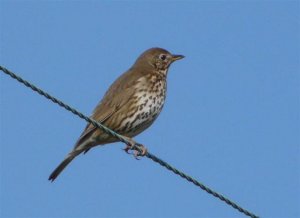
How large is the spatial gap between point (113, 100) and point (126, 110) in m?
0.34

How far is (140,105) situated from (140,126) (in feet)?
0.92

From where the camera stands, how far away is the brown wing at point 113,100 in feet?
31.4

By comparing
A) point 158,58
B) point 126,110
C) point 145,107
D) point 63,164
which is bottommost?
point 63,164

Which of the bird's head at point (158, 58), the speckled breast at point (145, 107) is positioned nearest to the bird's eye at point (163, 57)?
the bird's head at point (158, 58)

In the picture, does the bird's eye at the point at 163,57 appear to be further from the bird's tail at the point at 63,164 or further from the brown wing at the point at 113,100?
the bird's tail at the point at 63,164

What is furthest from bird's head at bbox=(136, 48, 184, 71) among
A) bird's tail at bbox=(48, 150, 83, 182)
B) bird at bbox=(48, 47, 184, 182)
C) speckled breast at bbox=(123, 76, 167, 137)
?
bird's tail at bbox=(48, 150, 83, 182)

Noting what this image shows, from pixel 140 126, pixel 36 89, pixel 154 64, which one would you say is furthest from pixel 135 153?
pixel 36 89

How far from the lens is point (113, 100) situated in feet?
32.3

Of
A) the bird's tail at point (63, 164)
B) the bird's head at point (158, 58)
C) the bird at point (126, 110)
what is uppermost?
the bird's head at point (158, 58)

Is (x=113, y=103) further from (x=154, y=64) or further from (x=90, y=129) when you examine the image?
(x=154, y=64)

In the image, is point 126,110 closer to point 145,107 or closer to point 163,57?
point 145,107

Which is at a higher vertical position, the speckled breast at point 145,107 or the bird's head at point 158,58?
the bird's head at point 158,58

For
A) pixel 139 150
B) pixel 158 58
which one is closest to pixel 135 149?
pixel 139 150

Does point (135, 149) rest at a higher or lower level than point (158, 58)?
lower
